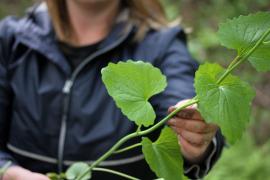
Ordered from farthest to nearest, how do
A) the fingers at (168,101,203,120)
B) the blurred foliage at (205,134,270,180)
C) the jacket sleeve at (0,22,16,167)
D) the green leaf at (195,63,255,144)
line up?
1. the blurred foliage at (205,134,270,180)
2. the jacket sleeve at (0,22,16,167)
3. the fingers at (168,101,203,120)
4. the green leaf at (195,63,255,144)

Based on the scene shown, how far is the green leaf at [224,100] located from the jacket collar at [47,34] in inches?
30.8

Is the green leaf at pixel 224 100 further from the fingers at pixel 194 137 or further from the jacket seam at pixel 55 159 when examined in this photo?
the jacket seam at pixel 55 159

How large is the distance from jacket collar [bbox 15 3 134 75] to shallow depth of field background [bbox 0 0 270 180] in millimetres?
1139

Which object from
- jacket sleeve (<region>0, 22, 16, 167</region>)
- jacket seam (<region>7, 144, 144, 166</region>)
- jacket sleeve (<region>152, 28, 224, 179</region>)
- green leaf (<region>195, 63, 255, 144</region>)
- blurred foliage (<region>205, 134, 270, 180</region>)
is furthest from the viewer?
blurred foliage (<region>205, 134, 270, 180</region>)

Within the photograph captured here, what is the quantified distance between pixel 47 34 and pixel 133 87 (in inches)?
33.8

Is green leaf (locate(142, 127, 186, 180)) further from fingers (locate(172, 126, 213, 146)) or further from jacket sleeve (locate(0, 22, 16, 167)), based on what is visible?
jacket sleeve (locate(0, 22, 16, 167))

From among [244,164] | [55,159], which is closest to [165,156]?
[55,159]

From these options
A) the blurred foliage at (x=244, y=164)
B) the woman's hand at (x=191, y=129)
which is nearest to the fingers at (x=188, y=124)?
the woman's hand at (x=191, y=129)

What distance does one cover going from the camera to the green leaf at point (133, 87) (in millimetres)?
464

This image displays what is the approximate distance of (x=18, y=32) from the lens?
1269 mm

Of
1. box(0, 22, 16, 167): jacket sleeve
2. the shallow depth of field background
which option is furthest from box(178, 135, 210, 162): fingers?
the shallow depth of field background

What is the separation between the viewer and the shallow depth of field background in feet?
8.66

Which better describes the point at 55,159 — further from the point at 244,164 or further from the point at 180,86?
the point at 244,164

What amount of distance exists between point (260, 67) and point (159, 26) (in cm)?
91
